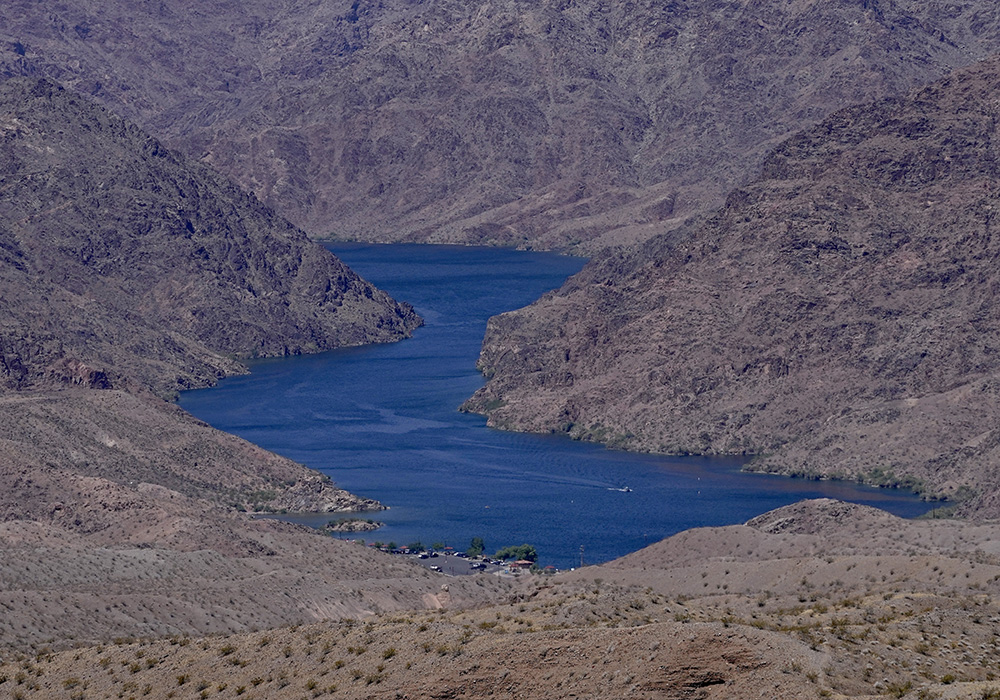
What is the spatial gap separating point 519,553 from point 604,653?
116 metres

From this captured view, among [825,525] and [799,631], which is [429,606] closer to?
[825,525]

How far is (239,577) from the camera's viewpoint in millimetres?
138750

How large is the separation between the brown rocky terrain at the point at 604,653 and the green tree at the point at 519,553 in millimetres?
81133

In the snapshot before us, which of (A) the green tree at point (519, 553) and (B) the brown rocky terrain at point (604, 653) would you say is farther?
(A) the green tree at point (519, 553)

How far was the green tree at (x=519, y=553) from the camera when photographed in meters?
188

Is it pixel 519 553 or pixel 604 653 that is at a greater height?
pixel 604 653

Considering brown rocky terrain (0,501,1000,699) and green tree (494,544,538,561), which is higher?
brown rocky terrain (0,501,1000,699)

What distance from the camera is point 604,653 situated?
240ft

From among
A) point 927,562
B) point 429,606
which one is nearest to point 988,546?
point 927,562

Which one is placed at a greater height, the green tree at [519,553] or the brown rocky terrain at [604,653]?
the brown rocky terrain at [604,653]

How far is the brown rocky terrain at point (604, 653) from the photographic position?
7106cm

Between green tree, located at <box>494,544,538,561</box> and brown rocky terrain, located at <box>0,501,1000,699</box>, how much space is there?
8113 cm

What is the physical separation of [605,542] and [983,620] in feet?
382

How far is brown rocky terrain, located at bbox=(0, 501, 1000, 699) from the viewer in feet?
233
